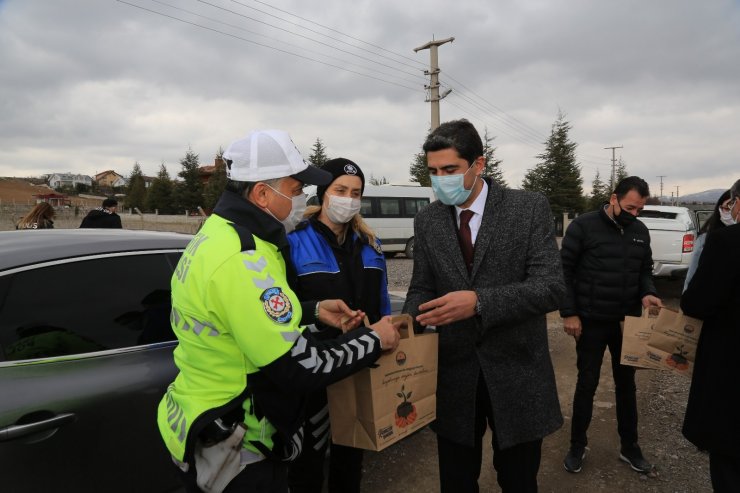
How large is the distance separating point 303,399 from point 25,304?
126 centimetres

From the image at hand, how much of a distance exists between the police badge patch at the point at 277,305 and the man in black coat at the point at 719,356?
5.84ft

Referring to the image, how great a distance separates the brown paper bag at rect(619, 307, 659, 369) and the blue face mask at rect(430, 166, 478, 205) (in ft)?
5.19

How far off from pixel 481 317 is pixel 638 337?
A: 1.65 metres

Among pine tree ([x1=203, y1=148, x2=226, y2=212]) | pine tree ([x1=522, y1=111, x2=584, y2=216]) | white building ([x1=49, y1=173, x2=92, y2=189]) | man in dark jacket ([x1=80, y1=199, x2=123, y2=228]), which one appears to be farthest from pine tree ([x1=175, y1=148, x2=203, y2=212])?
white building ([x1=49, y1=173, x2=92, y2=189])

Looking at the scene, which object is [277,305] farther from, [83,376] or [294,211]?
[83,376]

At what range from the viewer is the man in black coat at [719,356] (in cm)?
182

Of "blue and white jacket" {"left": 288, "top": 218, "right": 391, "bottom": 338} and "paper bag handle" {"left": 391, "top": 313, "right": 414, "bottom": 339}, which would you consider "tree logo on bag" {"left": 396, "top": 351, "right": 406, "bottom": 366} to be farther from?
"blue and white jacket" {"left": 288, "top": 218, "right": 391, "bottom": 338}

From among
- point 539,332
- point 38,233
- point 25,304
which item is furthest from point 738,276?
point 38,233

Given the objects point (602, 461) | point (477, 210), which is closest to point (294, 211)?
point (477, 210)

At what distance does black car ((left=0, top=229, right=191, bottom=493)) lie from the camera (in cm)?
164

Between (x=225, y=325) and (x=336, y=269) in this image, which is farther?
(x=336, y=269)


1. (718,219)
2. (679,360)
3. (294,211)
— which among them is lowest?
(679,360)

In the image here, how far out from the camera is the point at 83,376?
5.95ft

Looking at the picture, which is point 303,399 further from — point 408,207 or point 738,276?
point 408,207
